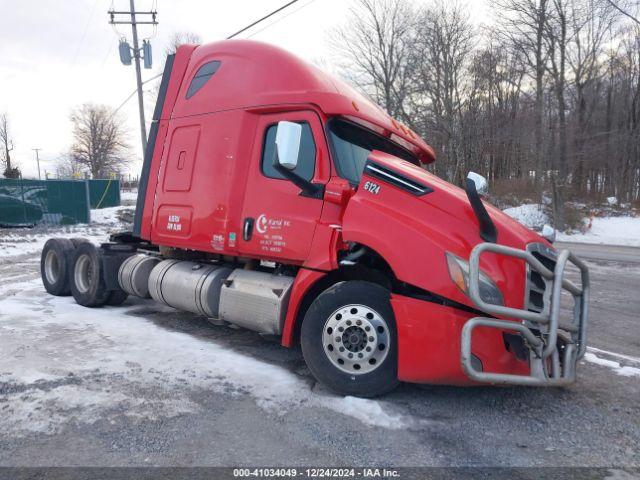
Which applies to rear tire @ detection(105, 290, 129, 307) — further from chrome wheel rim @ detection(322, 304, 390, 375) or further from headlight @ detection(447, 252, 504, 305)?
headlight @ detection(447, 252, 504, 305)

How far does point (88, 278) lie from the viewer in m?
7.57

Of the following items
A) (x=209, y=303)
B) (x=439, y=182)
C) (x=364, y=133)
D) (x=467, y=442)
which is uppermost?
(x=364, y=133)

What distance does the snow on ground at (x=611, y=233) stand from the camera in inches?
895

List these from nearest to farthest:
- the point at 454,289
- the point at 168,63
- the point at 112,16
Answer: the point at 454,289 → the point at 168,63 → the point at 112,16

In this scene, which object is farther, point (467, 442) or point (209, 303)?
point (209, 303)

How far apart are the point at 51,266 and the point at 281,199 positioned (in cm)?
542

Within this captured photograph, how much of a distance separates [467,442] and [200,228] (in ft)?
11.5

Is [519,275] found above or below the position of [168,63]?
below

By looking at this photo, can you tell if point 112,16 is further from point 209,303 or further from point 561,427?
point 561,427

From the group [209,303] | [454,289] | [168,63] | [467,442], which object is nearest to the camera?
[467,442]

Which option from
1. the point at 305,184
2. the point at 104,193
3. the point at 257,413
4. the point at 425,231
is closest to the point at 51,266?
the point at 305,184

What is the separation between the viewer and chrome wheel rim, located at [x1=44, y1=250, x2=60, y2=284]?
8102 millimetres

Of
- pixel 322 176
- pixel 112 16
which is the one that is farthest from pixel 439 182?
pixel 112 16

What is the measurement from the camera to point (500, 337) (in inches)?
143
